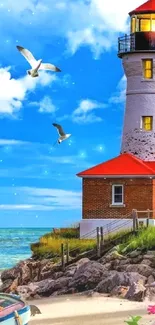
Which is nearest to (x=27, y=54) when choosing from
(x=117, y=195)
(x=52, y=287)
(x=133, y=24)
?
(x=52, y=287)

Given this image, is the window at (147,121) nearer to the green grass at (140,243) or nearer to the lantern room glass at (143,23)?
the lantern room glass at (143,23)

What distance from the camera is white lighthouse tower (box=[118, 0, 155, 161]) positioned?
51.3 meters

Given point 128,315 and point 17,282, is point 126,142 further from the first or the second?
point 128,315

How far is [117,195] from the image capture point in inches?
1939

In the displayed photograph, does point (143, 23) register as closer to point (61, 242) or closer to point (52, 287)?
point (61, 242)

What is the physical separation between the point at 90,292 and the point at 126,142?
15276 millimetres

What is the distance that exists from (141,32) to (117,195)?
8278 millimetres

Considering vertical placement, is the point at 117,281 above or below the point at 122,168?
below

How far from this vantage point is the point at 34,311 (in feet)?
112

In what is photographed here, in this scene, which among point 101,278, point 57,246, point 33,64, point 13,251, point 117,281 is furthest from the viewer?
point 13,251

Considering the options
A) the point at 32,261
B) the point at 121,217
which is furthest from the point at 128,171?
the point at 32,261

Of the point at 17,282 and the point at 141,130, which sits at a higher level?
the point at 141,130

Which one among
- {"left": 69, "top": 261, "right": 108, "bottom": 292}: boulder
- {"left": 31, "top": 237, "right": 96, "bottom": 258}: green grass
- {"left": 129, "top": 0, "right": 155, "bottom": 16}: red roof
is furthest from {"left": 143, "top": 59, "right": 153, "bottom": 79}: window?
{"left": 69, "top": 261, "right": 108, "bottom": 292}: boulder

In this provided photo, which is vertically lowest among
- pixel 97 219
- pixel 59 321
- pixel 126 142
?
pixel 59 321
